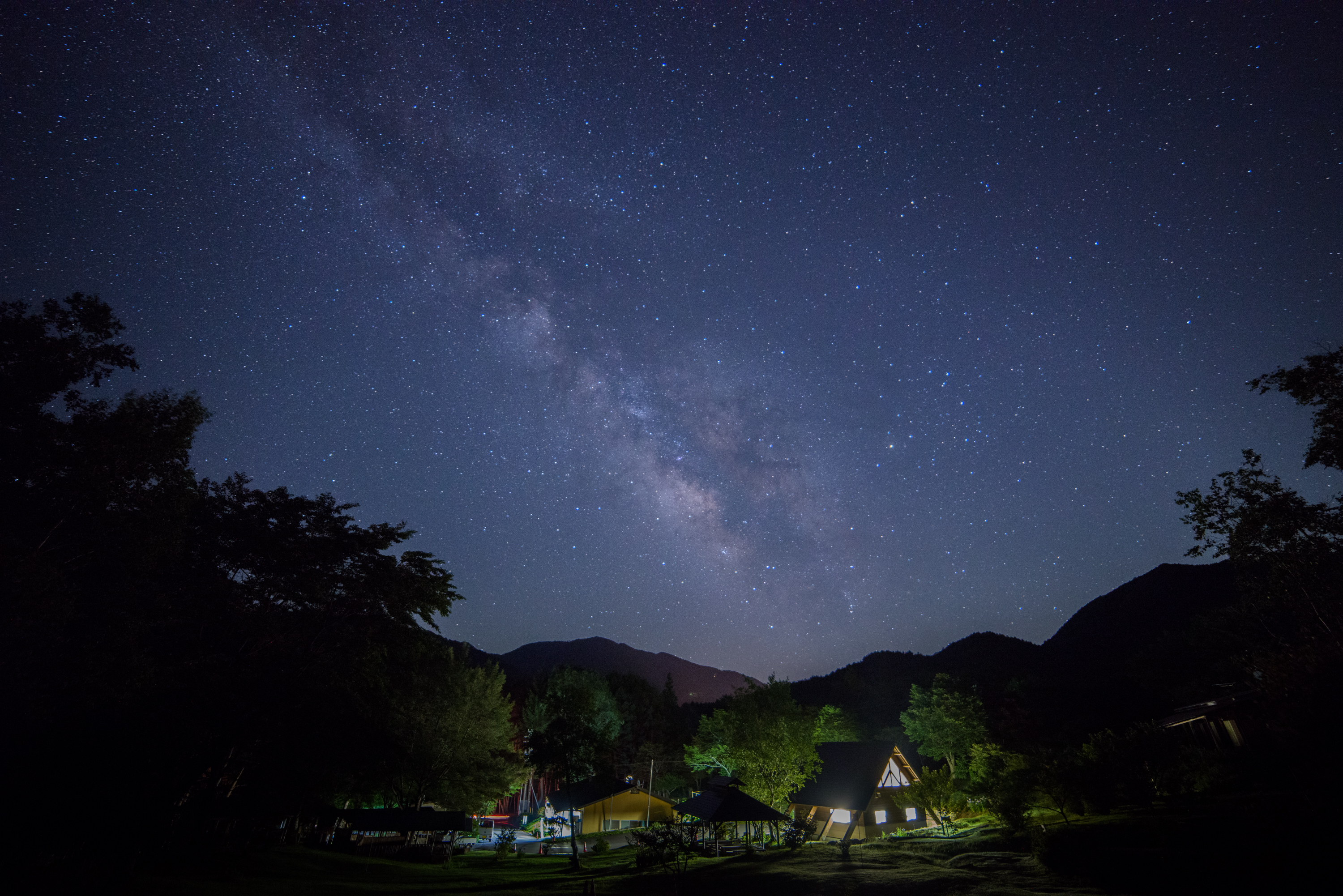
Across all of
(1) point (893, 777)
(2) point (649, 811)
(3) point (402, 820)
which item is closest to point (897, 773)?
(1) point (893, 777)

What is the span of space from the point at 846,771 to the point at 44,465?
4876 centimetres

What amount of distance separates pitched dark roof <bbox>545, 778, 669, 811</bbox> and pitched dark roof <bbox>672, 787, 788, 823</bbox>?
20.1m

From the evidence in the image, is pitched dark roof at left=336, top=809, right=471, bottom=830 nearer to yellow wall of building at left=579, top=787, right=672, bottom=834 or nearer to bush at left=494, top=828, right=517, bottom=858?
bush at left=494, top=828, right=517, bottom=858

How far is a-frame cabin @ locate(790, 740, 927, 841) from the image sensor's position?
39.1 meters

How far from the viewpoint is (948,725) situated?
53.6 m

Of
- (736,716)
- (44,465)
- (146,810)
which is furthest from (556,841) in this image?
(44,465)

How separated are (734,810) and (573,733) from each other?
1609 inches

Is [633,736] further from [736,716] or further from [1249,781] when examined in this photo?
[1249,781]

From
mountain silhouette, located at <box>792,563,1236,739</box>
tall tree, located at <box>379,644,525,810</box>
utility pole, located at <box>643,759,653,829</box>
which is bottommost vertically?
utility pole, located at <box>643,759,653,829</box>

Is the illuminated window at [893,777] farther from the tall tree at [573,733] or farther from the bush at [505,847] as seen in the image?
the tall tree at [573,733]

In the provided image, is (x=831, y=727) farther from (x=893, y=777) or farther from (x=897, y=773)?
(x=893, y=777)

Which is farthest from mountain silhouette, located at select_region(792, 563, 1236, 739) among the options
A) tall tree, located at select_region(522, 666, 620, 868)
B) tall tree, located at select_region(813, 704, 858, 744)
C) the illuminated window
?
tall tree, located at select_region(522, 666, 620, 868)

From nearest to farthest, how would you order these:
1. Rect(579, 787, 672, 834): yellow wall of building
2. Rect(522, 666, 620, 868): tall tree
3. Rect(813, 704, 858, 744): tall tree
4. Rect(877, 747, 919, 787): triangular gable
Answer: Rect(877, 747, 919, 787): triangular gable
Rect(813, 704, 858, 744): tall tree
Rect(579, 787, 672, 834): yellow wall of building
Rect(522, 666, 620, 868): tall tree

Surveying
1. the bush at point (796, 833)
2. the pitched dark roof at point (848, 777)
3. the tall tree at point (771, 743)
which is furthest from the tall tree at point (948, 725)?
the bush at point (796, 833)
